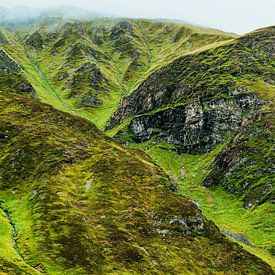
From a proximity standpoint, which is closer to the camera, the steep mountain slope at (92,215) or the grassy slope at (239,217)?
the steep mountain slope at (92,215)

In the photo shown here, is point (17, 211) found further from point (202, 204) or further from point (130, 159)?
point (202, 204)

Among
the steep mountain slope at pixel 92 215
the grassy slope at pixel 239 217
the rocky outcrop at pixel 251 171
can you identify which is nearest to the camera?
the steep mountain slope at pixel 92 215

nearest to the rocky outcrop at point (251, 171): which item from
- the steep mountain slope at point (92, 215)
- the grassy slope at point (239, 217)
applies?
the grassy slope at point (239, 217)

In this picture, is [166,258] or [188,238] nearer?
[166,258]

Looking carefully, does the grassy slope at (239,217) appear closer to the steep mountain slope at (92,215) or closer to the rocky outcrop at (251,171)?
the rocky outcrop at (251,171)

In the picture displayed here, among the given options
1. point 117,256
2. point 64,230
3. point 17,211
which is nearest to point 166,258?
point 117,256

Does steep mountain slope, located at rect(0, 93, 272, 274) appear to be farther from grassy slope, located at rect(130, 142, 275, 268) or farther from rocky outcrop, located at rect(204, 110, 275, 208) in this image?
rocky outcrop, located at rect(204, 110, 275, 208)

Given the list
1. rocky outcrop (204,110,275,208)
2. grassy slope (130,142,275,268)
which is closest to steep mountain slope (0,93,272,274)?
grassy slope (130,142,275,268)

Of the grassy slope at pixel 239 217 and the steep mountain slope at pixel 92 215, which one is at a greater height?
the steep mountain slope at pixel 92 215

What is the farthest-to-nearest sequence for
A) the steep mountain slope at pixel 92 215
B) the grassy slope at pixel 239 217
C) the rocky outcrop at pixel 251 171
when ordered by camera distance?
the rocky outcrop at pixel 251 171, the grassy slope at pixel 239 217, the steep mountain slope at pixel 92 215
